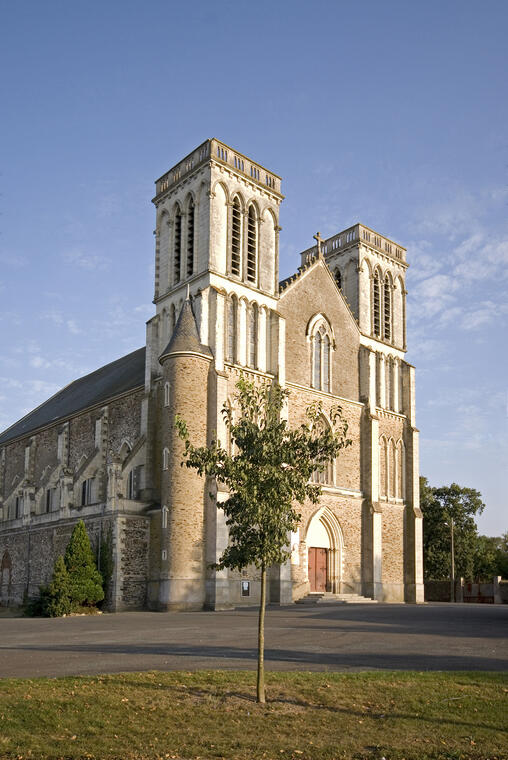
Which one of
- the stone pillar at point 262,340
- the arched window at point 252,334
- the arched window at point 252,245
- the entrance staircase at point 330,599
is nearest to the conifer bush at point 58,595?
the entrance staircase at point 330,599

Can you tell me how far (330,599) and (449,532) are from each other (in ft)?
97.4

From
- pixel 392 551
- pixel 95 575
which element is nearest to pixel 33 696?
pixel 95 575

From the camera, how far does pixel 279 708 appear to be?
36.6 ft

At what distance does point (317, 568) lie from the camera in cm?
4028

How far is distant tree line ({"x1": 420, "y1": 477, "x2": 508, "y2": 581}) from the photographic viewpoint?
64188 millimetres

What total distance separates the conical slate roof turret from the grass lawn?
2276cm

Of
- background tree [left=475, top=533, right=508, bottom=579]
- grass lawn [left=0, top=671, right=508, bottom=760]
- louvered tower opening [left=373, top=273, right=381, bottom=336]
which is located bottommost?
background tree [left=475, top=533, right=508, bottom=579]

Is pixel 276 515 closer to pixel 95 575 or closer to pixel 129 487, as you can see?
pixel 95 575

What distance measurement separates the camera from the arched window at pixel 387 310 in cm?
4817

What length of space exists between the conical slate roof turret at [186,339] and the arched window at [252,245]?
469cm

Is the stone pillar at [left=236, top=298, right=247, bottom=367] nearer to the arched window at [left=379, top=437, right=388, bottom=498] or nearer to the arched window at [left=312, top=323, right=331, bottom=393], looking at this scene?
the arched window at [left=312, top=323, right=331, bottom=393]

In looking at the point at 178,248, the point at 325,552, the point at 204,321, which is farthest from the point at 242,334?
the point at 325,552

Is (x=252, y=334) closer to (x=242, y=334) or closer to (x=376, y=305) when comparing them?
(x=242, y=334)

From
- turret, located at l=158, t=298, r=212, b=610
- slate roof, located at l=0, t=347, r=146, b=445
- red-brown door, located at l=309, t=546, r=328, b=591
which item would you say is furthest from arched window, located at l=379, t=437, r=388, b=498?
slate roof, located at l=0, t=347, r=146, b=445
